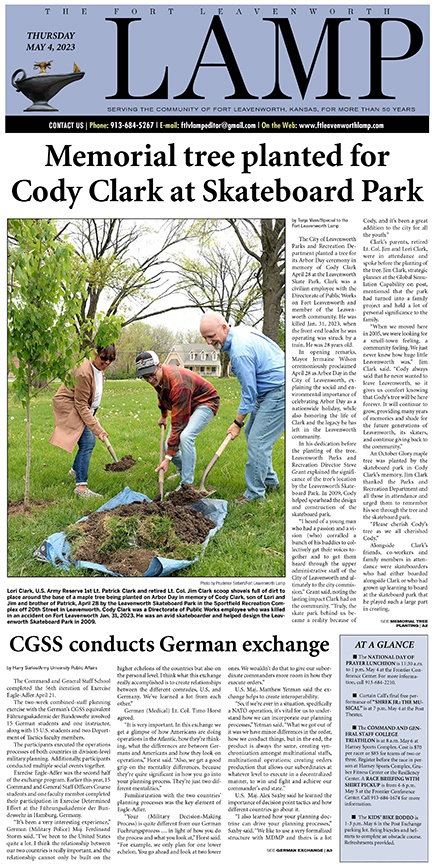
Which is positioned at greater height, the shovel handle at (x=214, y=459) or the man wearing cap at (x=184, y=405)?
the man wearing cap at (x=184, y=405)

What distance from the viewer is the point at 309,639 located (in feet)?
10.2

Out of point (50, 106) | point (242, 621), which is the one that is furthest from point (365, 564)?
point (50, 106)

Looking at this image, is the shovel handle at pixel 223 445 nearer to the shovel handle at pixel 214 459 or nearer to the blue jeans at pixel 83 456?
the shovel handle at pixel 214 459

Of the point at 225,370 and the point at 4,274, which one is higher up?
the point at 4,274

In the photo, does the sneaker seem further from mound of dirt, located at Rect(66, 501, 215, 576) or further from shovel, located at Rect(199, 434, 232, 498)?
shovel, located at Rect(199, 434, 232, 498)

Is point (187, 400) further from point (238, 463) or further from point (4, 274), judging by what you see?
point (4, 274)

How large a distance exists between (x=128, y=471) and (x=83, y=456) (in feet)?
1.03

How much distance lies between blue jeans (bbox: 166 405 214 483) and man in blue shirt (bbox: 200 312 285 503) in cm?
22

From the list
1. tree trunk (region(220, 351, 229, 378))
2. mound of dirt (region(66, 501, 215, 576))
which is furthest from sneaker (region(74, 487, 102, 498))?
tree trunk (region(220, 351, 229, 378))

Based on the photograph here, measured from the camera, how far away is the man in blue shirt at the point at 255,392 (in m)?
3.52

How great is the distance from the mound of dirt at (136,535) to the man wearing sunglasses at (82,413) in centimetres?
26

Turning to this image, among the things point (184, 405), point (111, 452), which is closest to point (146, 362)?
point (184, 405)

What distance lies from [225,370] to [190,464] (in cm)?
67

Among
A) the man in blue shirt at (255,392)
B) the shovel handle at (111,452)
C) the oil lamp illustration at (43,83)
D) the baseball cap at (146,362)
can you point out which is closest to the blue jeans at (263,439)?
the man in blue shirt at (255,392)
